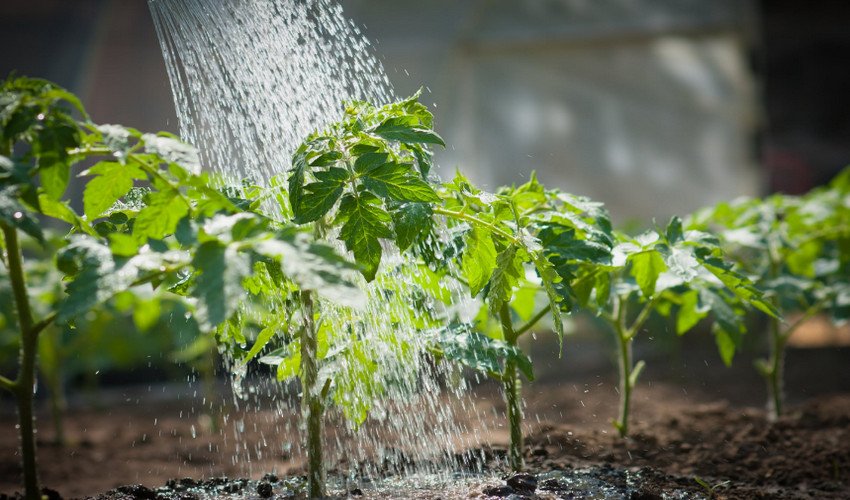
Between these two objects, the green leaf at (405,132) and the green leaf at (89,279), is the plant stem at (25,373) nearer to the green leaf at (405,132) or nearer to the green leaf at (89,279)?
the green leaf at (89,279)

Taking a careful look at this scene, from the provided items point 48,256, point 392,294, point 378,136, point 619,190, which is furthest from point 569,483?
point 619,190

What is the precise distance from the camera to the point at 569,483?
170 centimetres

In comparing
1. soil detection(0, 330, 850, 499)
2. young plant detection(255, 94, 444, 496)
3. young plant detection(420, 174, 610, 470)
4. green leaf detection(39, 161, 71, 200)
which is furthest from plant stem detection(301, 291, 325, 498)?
green leaf detection(39, 161, 71, 200)

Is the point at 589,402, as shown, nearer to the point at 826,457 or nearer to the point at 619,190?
the point at 826,457

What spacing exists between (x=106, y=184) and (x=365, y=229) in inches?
17.9

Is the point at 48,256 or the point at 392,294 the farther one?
the point at 48,256

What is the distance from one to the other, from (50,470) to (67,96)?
2.18m

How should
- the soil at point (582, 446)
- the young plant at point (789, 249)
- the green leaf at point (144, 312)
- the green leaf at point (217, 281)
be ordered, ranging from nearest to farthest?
the green leaf at point (217, 281)
the soil at point (582, 446)
the young plant at point (789, 249)
the green leaf at point (144, 312)

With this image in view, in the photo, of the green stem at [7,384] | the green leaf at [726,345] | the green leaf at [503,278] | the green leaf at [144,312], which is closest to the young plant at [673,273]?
the green leaf at [726,345]

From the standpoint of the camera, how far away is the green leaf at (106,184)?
51.6 inches

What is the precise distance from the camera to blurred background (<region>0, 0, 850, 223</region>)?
5.96 metres

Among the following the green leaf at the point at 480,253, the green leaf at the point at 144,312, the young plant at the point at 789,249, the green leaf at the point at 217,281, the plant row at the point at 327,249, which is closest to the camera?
the green leaf at the point at 217,281

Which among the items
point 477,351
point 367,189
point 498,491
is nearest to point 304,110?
point 367,189

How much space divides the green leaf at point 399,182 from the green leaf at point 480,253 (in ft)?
0.51
